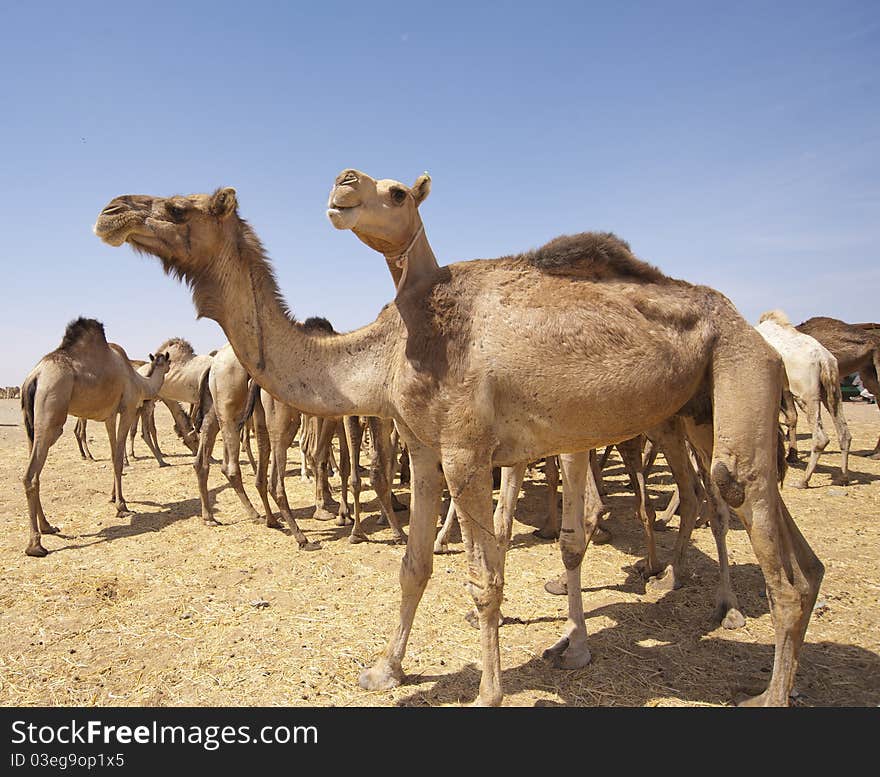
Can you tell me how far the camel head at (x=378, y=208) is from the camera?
10.9 feet

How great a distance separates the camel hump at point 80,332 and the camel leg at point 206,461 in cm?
240

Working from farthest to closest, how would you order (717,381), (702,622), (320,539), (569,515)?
(320,539), (702,622), (569,515), (717,381)

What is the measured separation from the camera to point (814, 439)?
10641mm

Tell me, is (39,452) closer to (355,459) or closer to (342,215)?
(355,459)

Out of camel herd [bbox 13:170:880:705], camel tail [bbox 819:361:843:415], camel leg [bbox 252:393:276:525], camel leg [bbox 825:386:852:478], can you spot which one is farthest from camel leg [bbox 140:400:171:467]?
camel tail [bbox 819:361:843:415]

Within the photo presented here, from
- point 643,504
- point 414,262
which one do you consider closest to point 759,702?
point 643,504

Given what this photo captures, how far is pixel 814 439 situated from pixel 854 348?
4153 mm

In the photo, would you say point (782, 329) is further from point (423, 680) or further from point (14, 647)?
point (14, 647)

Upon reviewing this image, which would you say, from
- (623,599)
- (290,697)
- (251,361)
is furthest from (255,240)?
(623,599)

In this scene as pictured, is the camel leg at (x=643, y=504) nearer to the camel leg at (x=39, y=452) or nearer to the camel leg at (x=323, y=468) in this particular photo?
the camel leg at (x=323, y=468)

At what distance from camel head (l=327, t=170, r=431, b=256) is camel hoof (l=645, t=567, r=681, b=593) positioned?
427 centimetres

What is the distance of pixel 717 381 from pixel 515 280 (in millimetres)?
1396

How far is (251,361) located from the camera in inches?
149

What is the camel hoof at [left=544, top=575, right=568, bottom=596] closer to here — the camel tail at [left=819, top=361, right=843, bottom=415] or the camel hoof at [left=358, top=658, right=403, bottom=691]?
the camel hoof at [left=358, top=658, right=403, bottom=691]
